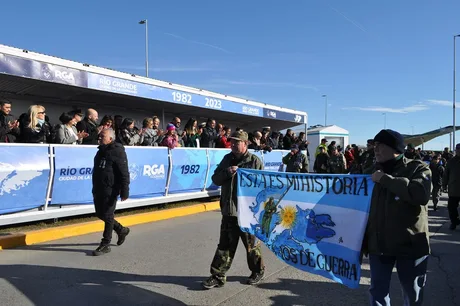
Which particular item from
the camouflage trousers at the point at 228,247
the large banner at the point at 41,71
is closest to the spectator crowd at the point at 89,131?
the large banner at the point at 41,71

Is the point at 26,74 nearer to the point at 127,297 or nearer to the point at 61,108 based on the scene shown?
the point at 61,108

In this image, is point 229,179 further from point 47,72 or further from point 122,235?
point 47,72

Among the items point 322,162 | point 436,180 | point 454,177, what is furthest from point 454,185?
point 322,162

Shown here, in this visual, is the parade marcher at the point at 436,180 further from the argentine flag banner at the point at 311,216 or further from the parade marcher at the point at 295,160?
the argentine flag banner at the point at 311,216

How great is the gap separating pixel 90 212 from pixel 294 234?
5237mm

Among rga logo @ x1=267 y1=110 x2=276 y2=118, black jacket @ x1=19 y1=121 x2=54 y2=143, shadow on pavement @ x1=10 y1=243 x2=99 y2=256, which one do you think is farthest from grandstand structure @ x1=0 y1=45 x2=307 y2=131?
shadow on pavement @ x1=10 y1=243 x2=99 y2=256

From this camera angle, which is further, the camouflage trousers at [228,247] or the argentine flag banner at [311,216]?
the camouflage trousers at [228,247]

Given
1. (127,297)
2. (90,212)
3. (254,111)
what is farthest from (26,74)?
(254,111)

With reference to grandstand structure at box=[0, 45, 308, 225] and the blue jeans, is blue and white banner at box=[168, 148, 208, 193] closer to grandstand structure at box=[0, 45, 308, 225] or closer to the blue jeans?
grandstand structure at box=[0, 45, 308, 225]

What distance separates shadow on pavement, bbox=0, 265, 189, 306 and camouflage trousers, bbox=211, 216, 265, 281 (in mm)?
610

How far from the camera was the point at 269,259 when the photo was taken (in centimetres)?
575

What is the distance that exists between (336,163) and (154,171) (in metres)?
7.05

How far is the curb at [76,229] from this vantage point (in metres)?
6.20

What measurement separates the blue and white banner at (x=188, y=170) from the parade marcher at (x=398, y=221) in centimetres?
706
